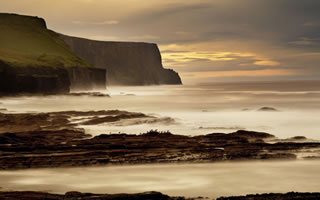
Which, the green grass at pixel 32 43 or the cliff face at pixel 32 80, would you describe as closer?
the cliff face at pixel 32 80

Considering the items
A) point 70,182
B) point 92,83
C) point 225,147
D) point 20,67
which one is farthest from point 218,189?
point 92,83

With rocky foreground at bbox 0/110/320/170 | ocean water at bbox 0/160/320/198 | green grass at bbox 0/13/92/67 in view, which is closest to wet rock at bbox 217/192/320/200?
ocean water at bbox 0/160/320/198

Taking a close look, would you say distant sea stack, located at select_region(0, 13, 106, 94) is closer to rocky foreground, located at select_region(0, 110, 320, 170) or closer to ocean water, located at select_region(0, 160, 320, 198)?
rocky foreground, located at select_region(0, 110, 320, 170)

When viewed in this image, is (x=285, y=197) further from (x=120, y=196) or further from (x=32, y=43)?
(x=32, y=43)

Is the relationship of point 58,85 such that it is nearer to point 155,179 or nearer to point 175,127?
point 175,127

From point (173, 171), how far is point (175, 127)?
47.7ft

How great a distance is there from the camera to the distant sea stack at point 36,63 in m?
98.6

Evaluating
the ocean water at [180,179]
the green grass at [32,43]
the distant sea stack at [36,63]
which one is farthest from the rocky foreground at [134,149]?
the green grass at [32,43]

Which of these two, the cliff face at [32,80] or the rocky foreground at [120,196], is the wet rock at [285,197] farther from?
the cliff face at [32,80]

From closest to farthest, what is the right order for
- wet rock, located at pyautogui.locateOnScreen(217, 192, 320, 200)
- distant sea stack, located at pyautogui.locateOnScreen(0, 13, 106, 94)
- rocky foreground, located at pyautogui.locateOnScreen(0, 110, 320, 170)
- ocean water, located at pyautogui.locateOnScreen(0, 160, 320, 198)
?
1. wet rock, located at pyautogui.locateOnScreen(217, 192, 320, 200)
2. ocean water, located at pyautogui.locateOnScreen(0, 160, 320, 198)
3. rocky foreground, located at pyautogui.locateOnScreen(0, 110, 320, 170)
4. distant sea stack, located at pyautogui.locateOnScreen(0, 13, 106, 94)

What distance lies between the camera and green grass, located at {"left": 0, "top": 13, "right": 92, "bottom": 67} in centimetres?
12747

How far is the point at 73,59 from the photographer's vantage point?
480 feet

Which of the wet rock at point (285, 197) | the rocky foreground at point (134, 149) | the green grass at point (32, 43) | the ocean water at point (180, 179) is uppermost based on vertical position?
the green grass at point (32, 43)

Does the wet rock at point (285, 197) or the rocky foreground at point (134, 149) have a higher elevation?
the rocky foreground at point (134, 149)
